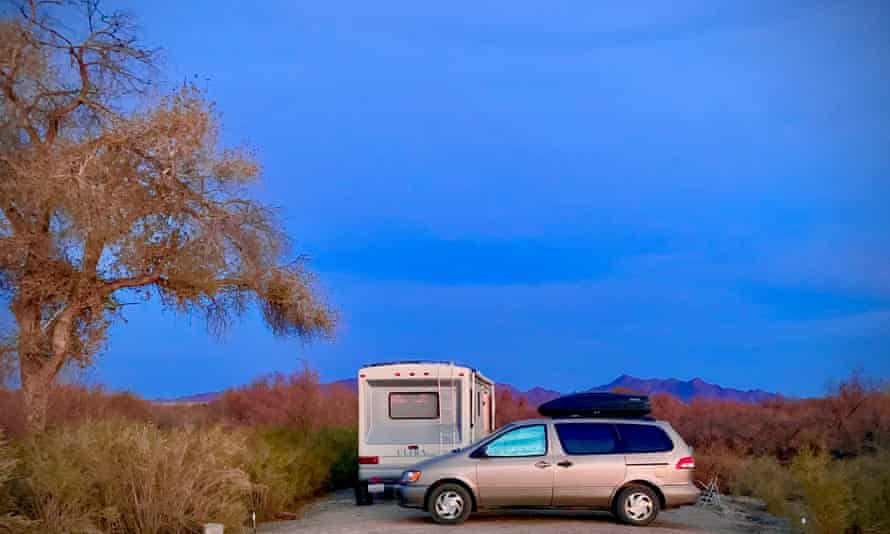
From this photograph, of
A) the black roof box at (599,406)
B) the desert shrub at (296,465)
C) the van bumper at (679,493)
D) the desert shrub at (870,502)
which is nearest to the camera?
the desert shrub at (870,502)

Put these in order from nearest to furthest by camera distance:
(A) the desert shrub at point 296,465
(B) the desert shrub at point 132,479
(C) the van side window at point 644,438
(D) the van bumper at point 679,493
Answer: (B) the desert shrub at point 132,479 → (D) the van bumper at point 679,493 → (C) the van side window at point 644,438 → (A) the desert shrub at point 296,465

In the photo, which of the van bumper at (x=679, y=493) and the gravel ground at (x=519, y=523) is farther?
the van bumper at (x=679, y=493)

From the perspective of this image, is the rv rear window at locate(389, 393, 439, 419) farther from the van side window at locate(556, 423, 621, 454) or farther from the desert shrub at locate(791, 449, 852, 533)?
the desert shrub at locate(791, 449, 852, 533)

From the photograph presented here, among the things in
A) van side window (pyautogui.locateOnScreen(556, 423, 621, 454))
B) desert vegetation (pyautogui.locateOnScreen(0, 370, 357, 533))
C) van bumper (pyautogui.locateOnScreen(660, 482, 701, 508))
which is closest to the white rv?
Result: desert vegetation (pyautogui.locateOnScreen(0, 370, 357, 533))

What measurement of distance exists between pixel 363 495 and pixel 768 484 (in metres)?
7.79

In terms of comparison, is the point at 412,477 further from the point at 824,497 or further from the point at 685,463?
the point at 824,497

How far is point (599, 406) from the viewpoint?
700 inches

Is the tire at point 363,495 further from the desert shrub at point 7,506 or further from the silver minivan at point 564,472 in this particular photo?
the desert shrub at point 7,506

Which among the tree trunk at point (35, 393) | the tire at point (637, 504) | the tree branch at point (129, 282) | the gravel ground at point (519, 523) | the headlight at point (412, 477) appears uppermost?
the tree branch at point (129, 282)

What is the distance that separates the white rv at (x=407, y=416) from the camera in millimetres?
20531

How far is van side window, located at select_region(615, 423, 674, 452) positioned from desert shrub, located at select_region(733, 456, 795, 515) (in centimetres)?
209

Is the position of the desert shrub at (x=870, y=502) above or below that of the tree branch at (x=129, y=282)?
below

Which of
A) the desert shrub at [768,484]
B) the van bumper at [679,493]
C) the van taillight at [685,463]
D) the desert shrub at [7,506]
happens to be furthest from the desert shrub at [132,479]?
the desert shrub at [768,484]

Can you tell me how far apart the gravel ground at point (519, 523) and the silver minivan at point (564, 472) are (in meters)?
0.37
